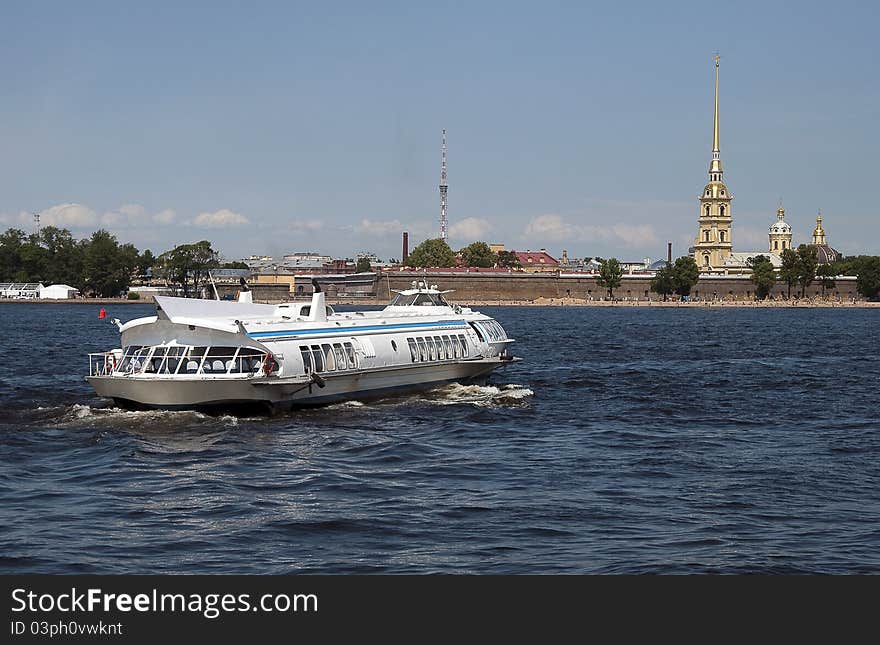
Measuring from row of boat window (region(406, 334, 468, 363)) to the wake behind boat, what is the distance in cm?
5

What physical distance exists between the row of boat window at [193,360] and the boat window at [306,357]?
5.82 ft

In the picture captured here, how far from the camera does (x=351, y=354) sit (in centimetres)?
3694

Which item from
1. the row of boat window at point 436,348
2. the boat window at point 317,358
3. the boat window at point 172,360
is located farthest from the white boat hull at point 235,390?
the row of boat window at point 436,348

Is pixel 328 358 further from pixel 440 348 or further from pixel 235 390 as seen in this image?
pixel 440 348

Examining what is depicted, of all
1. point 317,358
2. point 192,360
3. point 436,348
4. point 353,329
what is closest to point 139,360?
point 192,360

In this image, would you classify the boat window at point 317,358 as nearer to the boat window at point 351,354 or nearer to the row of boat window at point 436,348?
the boat window at point 351,354

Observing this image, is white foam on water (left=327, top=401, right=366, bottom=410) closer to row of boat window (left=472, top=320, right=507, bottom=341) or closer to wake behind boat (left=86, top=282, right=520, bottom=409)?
wake behind boat (left=86, top=282, right=520, bottom=409)

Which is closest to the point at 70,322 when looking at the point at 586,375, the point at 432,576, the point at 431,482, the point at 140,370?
the point at 586,375

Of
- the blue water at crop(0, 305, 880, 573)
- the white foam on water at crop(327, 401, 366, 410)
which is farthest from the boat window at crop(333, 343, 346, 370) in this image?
the blue water at crop(0, 305, 880, 573)

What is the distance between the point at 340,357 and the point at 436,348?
6.21 m

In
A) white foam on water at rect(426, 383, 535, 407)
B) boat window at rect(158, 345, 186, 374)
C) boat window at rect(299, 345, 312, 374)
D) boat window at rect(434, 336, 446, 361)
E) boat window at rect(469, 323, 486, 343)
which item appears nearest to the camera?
boat window at rect(158, 345, 186, 374)

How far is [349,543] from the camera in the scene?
63.7ft

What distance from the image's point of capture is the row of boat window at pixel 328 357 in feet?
115

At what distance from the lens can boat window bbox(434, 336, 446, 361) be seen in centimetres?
4194
